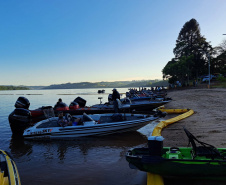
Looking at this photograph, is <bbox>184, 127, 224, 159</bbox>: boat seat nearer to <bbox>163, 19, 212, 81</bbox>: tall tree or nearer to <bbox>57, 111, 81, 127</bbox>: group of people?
<bbox>57, 111, 81, 127</bbox>: group of people

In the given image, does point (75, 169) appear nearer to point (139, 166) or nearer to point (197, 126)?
point (139, 166)

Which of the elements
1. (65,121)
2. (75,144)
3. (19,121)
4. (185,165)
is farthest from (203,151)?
(19,121)

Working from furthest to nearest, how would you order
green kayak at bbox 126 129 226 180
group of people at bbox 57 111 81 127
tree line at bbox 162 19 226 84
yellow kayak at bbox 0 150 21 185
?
tree line at bbox 162 19 226 84 < group of people at bbox 57 111 81 127 < green kayak at bbox 126 129 226 180 < yellow kayak at bbox 0 150 21 185

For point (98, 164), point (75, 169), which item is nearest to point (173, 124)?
point (98, 164)

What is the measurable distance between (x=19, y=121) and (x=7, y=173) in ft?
25.5

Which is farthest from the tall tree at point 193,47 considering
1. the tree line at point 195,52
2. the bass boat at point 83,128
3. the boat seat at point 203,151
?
the boat seat at point 203,151

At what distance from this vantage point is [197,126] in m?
11.0

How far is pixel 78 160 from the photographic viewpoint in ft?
25.6

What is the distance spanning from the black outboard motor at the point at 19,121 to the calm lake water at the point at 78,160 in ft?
2.10

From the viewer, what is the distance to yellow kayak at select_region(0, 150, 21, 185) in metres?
4.23

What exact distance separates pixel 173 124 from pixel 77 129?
20.0 ft

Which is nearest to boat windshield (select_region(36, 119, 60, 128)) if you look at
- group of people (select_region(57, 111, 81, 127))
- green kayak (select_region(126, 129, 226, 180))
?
group of people (select_region(57, 111, 81, 127))

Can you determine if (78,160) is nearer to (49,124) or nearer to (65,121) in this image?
(65,121)

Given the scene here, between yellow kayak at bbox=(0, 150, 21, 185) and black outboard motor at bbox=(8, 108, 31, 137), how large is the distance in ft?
21.5
